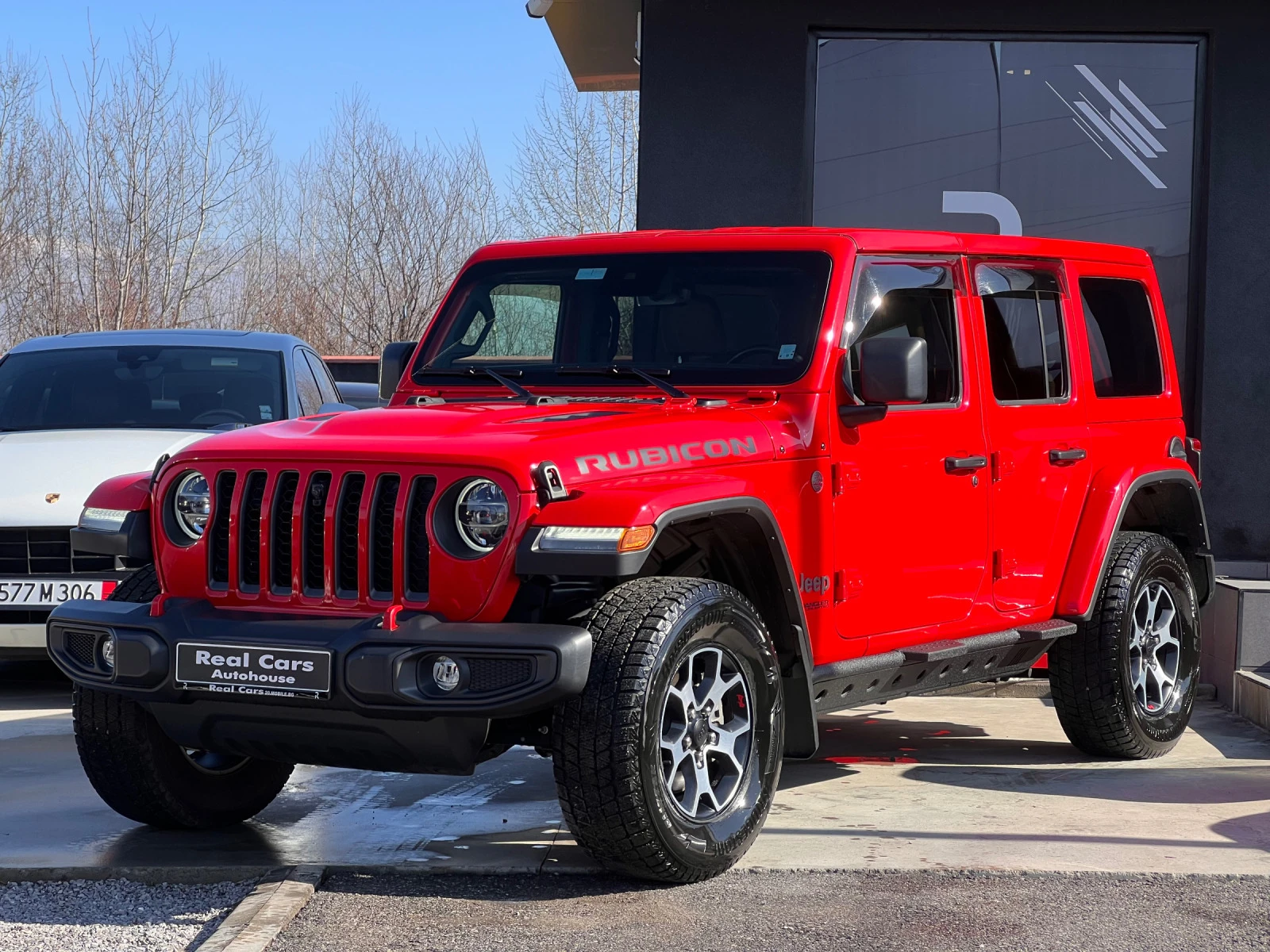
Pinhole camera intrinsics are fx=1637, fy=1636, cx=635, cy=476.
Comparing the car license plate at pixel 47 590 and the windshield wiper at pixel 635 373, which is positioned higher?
the windshield wiper at pixel 635 373

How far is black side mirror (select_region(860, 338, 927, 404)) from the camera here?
5102 mm

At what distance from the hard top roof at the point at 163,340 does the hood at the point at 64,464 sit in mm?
955

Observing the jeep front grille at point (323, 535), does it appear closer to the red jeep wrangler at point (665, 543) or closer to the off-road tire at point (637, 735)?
the red jeep wrangler at point (665, 543)

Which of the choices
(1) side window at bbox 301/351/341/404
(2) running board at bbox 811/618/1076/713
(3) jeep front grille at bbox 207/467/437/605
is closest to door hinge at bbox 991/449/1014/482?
(2) running board at bbox 811/618/1076/713

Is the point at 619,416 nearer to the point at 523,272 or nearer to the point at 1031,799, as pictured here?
the point at 523,272

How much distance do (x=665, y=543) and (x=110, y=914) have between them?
1.85 m

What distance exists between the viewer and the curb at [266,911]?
4.00 metres

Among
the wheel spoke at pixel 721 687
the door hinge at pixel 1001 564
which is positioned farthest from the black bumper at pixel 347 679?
the door hinge at pixel 1001 564

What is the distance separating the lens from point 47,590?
7551mm

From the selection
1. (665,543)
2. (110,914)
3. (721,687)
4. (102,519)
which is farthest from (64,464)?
(721,687)

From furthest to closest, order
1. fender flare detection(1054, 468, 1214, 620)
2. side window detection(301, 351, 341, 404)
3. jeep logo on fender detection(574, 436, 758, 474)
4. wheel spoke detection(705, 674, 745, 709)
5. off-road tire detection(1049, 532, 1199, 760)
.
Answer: side window detection(301, 351, 341, 404), off-road tire detection(1049, 532, 1199, 760), fender flare detection(1054, 468, 1214, 620), wheel spoke detection(705, 674, 745, 709), jeep logo on fender detection(574, 436, 758, 474)

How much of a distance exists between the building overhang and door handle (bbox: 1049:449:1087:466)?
19.5ft

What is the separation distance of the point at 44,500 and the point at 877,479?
4184mm

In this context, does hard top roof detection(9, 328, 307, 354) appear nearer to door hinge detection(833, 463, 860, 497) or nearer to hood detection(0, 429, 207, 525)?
hood detection(0, 429, 207, 525)
